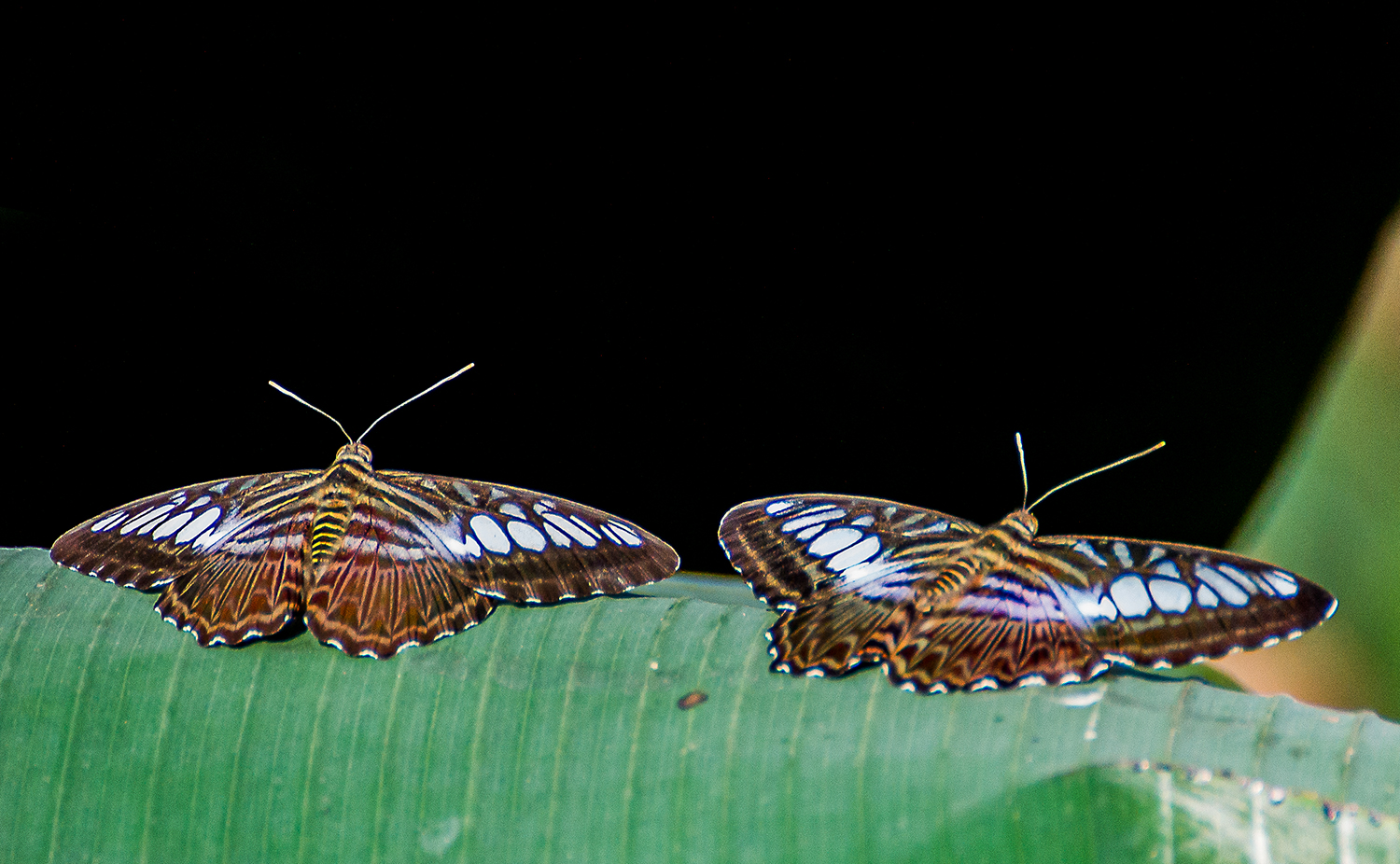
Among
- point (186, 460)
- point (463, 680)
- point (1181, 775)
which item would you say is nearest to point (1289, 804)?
point (1181, 775)

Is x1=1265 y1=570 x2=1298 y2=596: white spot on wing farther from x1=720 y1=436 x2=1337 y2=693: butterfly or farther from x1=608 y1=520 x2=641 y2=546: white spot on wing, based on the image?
x1=608 y1=520 x2=641 y2=546: white spot on wing

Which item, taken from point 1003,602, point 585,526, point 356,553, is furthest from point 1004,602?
point 356,553

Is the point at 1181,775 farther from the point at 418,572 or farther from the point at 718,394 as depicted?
the point at 718,394

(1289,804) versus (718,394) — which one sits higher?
(718,394)

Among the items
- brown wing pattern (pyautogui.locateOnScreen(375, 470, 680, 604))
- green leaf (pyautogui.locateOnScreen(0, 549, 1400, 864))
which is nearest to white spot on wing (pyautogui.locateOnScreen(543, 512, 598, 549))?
brown wing pattern (pyautogui.locateOnScreen(375, 470, 680, 604))

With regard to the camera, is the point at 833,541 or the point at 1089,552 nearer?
the point at 1089,552

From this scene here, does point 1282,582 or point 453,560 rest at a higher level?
point 1282,582

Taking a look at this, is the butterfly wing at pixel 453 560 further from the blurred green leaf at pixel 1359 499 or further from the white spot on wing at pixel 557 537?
the blurred green leaf at pixel 1359 499

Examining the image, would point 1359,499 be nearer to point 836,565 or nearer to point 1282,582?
point 1282,582
